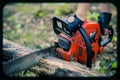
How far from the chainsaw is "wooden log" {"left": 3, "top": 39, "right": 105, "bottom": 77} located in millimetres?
63

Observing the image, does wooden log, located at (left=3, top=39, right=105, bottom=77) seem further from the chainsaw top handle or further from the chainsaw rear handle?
the chainsaw rear handle

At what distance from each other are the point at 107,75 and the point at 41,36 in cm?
153

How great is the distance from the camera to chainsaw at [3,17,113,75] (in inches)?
111

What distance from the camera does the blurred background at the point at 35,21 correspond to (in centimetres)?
399

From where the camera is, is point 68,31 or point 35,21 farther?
point 35,21

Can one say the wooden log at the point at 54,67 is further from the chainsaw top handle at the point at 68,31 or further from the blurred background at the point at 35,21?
the blurred background at the point at 35,21

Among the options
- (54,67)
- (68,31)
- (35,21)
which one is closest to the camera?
(54,67)

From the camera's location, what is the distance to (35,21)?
4.55 meters

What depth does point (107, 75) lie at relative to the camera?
2.84m

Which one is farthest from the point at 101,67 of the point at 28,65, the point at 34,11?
the point at 34,11

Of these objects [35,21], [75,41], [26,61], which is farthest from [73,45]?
[35,21]

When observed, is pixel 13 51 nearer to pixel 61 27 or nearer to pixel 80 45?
pixel 61 27

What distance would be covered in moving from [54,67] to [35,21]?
1902mm

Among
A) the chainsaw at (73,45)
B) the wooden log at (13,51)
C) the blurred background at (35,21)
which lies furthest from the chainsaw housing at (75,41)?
the blurred background at (35,21)
